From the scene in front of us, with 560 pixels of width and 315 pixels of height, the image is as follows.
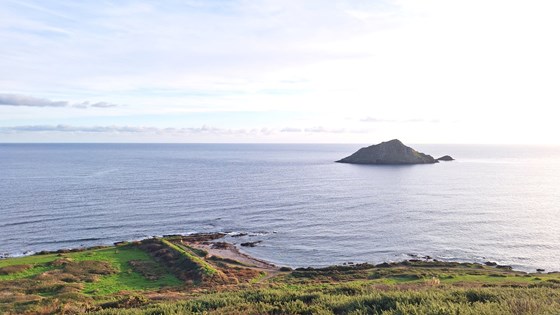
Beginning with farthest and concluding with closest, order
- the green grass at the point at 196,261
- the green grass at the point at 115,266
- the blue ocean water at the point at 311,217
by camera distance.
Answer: the blue ocean water at the point at 311,217 < the green grass at the point at 196,261 < the green grass at the point at 115,266

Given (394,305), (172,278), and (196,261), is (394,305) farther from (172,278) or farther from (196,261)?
(196,261)

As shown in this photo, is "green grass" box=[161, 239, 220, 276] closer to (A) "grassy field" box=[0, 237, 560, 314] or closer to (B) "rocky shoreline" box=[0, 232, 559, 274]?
(A) "grassy field" box=[0, 237, 560, 314]

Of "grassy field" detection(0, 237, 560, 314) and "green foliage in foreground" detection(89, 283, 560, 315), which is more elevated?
"green foliage in foreground" detection(89, 283, 560, 315)

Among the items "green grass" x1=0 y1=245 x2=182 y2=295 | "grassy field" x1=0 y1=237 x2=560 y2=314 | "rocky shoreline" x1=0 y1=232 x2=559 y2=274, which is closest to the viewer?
"grassy field" x1=0 y1=237 x2=560 y2=314

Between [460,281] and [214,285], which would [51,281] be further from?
[460,281]

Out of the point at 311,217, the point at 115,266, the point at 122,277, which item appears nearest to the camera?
the point at 122,277

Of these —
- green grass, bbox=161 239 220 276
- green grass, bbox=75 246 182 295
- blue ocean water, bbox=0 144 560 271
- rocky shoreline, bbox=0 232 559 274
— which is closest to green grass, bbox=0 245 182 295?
green grass, bbox=75 246 182 295

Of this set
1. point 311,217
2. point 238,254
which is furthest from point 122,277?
point 311,217

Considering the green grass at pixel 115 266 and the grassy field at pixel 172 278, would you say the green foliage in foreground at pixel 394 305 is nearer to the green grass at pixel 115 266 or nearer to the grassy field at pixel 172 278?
the grassy field at pixel 172 278

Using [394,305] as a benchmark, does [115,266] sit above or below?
below

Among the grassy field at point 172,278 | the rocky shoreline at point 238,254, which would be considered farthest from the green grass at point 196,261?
the rocky shoreline at point 238,254

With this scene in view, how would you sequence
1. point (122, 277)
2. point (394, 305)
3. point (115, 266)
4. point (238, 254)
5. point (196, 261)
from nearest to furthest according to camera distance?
point (394, 305) < point (122, 277) < point (115, 266) < point (196, 261) < point (238, 254)

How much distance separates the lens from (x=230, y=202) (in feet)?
369

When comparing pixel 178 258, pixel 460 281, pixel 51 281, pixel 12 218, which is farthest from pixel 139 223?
pixel 460 281
